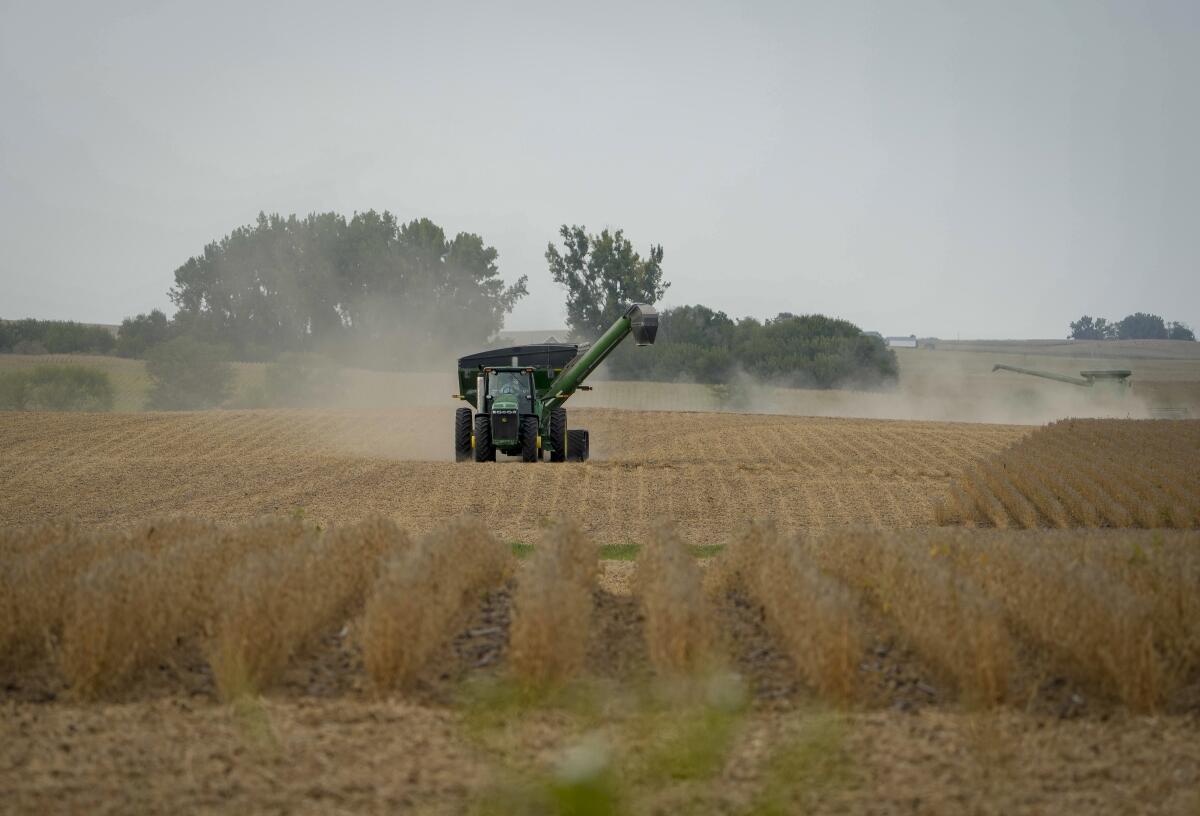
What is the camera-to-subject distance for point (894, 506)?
2295 centimetres

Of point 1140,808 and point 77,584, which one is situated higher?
point 77,584

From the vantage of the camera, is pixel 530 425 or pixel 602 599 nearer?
pixel 602 599

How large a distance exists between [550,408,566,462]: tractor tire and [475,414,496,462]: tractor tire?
155 centimetres

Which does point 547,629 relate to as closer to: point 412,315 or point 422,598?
point 422,598

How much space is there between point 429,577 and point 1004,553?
468cm

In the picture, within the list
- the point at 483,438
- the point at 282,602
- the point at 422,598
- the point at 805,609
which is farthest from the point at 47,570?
the point at 483,438

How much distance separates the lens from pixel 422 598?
860cm

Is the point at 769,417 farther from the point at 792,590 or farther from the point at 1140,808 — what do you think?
the point at 1140,808

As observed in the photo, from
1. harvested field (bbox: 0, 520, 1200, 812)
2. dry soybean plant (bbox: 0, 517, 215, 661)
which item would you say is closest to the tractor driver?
dry soybean plant (bbox: 0, 517, 215, 661)

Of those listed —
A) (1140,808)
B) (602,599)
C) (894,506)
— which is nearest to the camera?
(1140,808)

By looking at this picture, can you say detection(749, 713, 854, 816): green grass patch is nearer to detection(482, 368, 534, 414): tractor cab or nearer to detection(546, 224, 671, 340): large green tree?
detection(482, 368, 534, 414): tractor cab

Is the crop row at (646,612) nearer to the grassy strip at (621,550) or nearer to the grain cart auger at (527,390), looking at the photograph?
the grassy strip at (621,550)

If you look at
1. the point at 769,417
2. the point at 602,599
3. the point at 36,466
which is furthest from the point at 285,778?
the point at 769,417

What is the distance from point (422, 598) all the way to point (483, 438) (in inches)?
747
